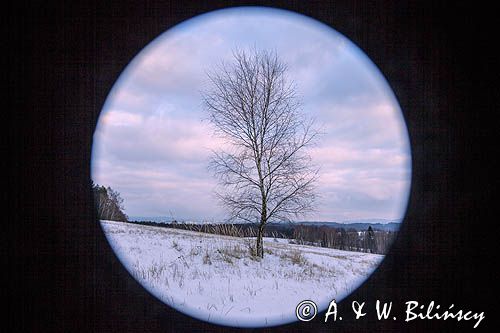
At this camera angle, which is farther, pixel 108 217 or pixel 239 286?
pixel 108 217

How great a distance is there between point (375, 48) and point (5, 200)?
18.9 ft

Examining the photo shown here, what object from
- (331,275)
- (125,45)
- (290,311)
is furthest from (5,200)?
(331,275)

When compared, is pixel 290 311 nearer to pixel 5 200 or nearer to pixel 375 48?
pixel 375 48

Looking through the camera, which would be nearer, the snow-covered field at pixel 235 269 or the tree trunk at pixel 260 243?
the snow-covered field at pixel 235 269

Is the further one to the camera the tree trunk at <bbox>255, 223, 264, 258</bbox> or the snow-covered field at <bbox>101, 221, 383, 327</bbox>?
the tree trunk at <bbox>255, 223, 264, 258</bbox>

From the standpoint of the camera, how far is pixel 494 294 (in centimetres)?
502

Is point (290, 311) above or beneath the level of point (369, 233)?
beneath

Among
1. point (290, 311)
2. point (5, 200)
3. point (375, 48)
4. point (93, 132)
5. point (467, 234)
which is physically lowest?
point (290, 311)

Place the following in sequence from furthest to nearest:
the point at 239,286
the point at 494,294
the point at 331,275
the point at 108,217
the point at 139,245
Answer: the point at 108,217
the point at 139,245
the point at 331,275
the point at 239,286
the point at 494,294

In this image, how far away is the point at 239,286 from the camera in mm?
6148

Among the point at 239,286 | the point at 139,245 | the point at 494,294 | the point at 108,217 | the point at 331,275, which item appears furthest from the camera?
the point at 108,217

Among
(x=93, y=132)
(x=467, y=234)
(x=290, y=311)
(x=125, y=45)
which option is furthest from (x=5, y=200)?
(x=467, y=234)

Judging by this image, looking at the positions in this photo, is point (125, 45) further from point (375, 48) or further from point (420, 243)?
point (420, 243)

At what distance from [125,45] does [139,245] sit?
14.7ft
